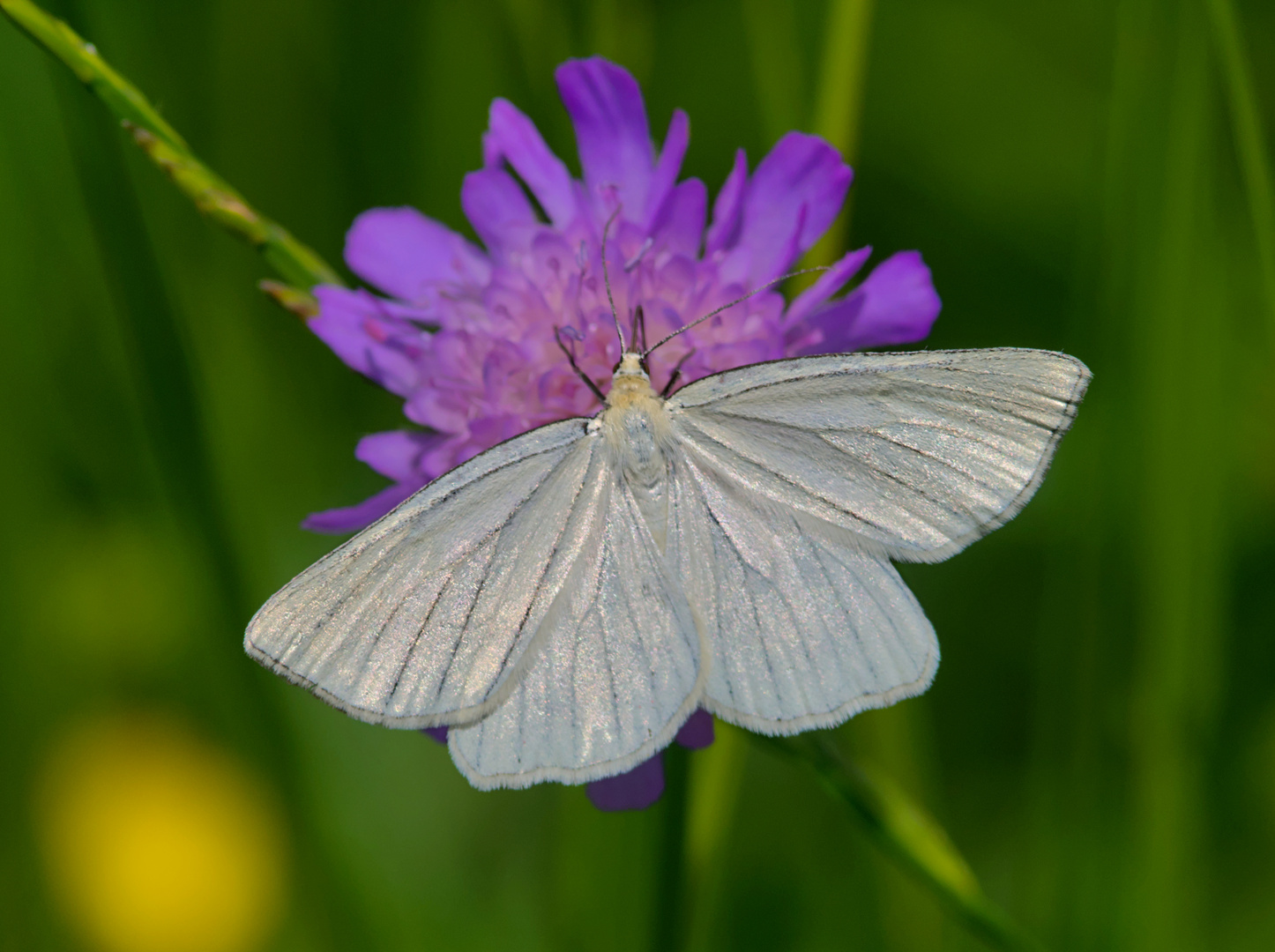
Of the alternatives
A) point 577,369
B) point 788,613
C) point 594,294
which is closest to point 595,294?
point 594,294

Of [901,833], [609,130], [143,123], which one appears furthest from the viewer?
[609,130]

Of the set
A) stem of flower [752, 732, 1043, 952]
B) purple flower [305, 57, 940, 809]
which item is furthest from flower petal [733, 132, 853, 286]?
stem of flower [752, 732, 1043, 952]

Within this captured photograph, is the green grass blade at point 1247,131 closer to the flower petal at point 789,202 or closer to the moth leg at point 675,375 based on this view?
the flower petal at point 789,202

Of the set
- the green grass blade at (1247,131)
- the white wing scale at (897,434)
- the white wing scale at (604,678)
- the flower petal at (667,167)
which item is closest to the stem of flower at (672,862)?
the white wing scale at (604,678)

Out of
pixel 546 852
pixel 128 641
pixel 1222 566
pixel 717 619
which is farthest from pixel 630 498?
pixel 128 641

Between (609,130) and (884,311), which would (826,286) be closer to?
(884,311)

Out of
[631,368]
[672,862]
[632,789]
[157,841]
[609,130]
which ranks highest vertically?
[609,130]
